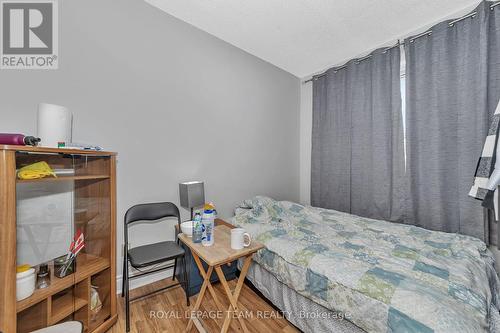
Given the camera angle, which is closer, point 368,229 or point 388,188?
point 368,229

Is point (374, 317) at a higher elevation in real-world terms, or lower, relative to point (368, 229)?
lower

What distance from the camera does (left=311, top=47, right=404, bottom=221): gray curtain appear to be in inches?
94.8

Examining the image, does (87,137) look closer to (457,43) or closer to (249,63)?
(249,63)

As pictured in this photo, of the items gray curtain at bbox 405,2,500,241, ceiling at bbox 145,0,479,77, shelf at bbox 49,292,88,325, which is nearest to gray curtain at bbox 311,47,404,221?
gray curtain at bbox 405,2,500,241

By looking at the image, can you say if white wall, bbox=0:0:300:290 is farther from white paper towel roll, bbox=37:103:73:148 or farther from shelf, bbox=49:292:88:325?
shelf, bbox=49:292:88:325

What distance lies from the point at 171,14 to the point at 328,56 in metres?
2.03

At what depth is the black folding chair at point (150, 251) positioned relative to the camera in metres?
1.66

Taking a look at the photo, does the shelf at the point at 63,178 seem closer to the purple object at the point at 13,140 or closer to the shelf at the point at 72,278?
the purple object at the point at 13,140

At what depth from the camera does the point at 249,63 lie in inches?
117

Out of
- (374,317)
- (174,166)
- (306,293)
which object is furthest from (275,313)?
(174,166)

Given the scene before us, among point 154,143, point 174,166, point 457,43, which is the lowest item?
point 174,166

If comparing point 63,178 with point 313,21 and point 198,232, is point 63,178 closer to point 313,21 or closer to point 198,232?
point 198,232

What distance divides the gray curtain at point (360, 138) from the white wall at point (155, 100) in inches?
31.7

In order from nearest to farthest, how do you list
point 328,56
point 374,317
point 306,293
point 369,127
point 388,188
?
point 374,317, point 306,293, point 388,188, point 369,127, point 328,56
